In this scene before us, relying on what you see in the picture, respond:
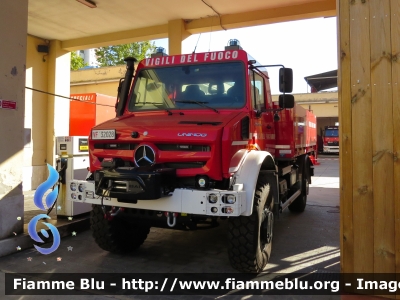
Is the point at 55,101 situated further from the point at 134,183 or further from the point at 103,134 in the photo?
the point at 134,183

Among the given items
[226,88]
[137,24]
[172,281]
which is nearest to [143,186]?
[172,281]

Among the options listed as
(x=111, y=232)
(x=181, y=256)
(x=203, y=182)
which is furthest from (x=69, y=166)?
(x=203, y=182)

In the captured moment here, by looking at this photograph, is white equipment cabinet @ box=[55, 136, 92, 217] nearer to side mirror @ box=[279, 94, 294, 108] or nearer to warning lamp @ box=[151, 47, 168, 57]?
warning lamp @ box=[151, 47, 168, 57]

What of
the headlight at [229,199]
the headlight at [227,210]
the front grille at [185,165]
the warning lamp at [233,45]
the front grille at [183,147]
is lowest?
the headlight at [227,210]

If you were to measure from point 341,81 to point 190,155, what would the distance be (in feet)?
5.46

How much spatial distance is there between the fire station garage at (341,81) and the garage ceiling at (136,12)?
2cm

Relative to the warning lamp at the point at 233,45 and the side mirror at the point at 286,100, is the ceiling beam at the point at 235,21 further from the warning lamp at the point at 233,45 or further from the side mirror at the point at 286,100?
the side mirror at the point at 286,100

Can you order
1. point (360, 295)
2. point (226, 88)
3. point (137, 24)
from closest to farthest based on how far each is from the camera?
point (360, 295) < point (226, 88) < point (137, 24)

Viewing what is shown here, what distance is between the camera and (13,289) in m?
3.61

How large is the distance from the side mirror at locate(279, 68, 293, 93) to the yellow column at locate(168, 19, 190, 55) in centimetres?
427

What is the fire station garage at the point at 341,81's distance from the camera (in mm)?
3123

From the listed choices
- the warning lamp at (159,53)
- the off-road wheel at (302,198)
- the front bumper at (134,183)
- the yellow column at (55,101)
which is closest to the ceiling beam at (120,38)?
the yellow column at (55,101)

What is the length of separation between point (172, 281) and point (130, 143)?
1.60 meters

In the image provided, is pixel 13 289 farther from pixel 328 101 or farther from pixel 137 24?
pixel 328 101
